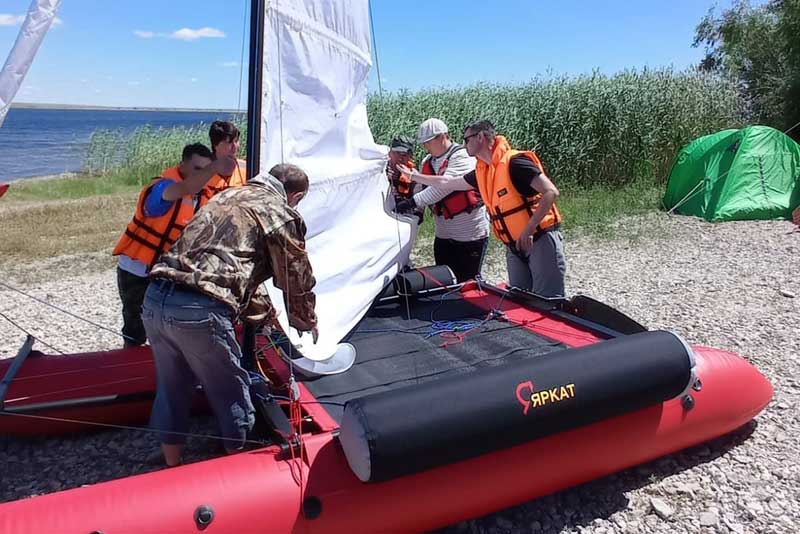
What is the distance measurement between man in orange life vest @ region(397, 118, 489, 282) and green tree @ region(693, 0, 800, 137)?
12.2m

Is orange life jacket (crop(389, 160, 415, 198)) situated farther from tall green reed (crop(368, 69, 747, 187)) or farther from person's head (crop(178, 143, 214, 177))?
tall green reed (crop(368, 69, 747, 187))

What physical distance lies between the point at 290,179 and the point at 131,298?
5.42 ft

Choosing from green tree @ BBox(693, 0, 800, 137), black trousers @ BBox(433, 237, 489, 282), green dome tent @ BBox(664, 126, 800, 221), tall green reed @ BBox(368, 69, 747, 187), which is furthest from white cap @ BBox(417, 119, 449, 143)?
green tree @ BBox(693, 0, 800, 137)

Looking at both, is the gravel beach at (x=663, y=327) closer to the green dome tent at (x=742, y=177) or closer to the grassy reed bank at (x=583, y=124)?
the green dome tent at (x=742, y=177)

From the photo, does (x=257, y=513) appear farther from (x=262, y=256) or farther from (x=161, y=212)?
(x=161, y=212)

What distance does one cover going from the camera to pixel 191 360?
8.70 feet

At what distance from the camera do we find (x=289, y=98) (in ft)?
10.2

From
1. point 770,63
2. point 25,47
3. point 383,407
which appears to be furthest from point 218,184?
point 770,63

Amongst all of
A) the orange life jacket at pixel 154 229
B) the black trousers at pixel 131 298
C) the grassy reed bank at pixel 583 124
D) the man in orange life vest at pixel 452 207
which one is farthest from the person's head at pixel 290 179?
the grassy reed bank at pixel 583 124

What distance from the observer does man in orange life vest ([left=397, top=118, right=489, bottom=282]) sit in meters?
4.67

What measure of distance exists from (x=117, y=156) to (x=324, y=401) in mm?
16495

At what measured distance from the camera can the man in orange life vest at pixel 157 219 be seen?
355cm

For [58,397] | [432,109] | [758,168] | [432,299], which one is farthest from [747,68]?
[58,397]

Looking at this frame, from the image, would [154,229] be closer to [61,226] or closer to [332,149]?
[332,149]
